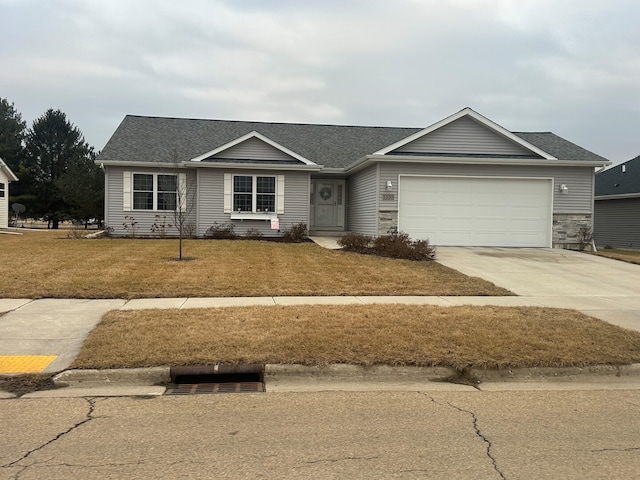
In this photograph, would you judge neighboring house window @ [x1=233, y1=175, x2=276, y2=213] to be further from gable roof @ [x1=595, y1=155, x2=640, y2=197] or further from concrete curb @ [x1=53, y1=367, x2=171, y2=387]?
gable roof @ [x1=595, y1=155, x2=640, y2=197]

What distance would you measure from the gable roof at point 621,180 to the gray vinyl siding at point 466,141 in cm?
1120

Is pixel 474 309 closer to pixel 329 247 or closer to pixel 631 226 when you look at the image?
pixel 329 247

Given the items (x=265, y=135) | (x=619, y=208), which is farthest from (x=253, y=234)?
(x=619, y=208)

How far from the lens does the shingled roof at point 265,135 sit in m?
21.3

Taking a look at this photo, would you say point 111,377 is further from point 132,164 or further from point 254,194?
point 132,164

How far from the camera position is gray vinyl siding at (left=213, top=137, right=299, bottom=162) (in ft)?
68.3

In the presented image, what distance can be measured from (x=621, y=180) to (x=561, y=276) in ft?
64.1

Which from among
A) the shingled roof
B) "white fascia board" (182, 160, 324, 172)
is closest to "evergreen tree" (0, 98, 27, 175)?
the shingled roof

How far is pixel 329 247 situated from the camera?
1777 centimetres

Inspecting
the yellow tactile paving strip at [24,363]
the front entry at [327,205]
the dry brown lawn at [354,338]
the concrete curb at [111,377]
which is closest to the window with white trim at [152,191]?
the front entry at [327,205]

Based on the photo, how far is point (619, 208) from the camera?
92.4 ft

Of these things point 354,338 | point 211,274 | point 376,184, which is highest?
point 376,184

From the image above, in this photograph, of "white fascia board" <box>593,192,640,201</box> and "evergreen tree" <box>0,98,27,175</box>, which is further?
"evergreen tree" <box>0,98,27,175</box>

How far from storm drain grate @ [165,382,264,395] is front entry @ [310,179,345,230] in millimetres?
18019
